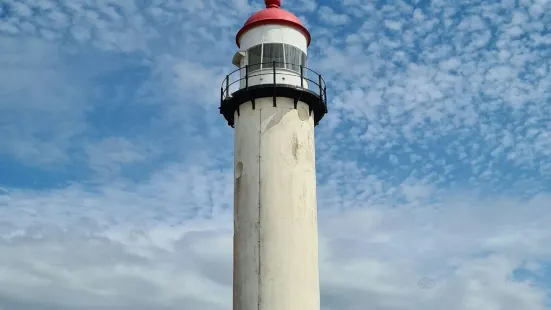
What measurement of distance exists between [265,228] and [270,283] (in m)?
1.72

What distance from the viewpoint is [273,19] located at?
22000 mm

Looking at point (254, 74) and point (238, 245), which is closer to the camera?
point (238, 245)

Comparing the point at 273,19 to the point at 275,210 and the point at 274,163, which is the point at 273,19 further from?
the point at 275,210

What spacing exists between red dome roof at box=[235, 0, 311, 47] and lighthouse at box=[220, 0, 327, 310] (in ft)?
0.12

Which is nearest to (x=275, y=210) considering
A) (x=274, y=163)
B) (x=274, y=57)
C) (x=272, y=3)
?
(x=274, y=163)

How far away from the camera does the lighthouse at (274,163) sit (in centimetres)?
1948

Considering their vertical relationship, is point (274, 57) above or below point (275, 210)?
above

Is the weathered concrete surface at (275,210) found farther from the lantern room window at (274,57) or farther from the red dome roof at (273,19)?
the red dome roof at (273,19)

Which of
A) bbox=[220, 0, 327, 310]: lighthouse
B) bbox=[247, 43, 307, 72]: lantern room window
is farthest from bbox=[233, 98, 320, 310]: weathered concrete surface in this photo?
bbox=[247, 43, 307, 72]: lantern room window

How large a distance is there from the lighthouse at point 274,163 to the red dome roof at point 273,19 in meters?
0.04

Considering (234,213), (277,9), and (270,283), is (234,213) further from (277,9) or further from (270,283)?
(277,9)

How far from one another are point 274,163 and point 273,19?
524 centimetres

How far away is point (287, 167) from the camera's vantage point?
67.3ft

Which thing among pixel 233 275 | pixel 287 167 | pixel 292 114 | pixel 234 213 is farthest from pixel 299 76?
pixel 233 275
